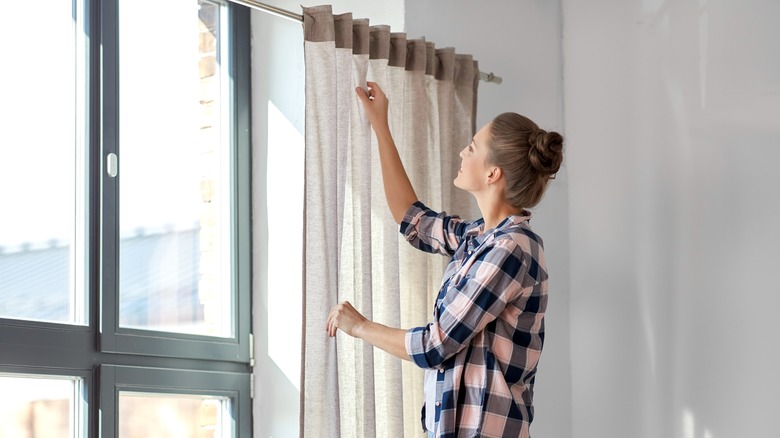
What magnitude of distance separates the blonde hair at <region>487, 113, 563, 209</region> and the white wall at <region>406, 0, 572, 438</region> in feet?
2.69

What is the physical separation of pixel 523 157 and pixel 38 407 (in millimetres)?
1216

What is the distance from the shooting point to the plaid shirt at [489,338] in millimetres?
2139

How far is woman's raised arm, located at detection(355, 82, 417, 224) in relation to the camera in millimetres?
2541

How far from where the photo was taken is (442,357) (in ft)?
7.08

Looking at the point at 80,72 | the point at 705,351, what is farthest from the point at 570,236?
the point at 80,72

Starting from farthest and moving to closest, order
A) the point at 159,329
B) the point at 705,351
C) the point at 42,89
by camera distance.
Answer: the point at 705,351
the point at 159,329
the point at 42,89

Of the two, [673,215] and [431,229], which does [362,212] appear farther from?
[673,215]

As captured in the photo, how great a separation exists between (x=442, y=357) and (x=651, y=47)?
138 cm

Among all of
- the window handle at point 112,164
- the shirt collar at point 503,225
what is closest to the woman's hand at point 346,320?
the shirt collar at point 503,225

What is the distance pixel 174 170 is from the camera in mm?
2779

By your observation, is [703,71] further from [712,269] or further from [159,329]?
[159,329]

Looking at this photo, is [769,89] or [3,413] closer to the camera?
[3,413]

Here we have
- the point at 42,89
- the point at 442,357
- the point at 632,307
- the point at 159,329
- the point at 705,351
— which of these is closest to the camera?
the point at 442,357

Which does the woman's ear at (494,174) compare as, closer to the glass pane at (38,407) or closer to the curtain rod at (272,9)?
the curtain rod at (272,9)
